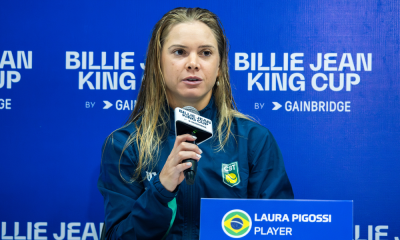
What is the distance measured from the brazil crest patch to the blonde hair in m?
0.07

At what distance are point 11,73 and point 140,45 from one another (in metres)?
0.62

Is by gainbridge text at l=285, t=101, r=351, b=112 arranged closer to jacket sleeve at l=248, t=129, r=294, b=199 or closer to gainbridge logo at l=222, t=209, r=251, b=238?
jacket sleeve at l=248, t=129, r=294, b=199

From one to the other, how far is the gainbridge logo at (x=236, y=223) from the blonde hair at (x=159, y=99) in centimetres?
48

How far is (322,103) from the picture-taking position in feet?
6.14

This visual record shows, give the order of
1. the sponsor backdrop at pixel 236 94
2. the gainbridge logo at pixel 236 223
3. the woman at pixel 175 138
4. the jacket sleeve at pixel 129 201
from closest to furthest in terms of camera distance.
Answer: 1. the gainbridge logo at pixel 236 223
2. the jacket sleeve at pixel 129 201
3. the woman at pixel 175 138
4. the sponsor backdrop at pixel 236 94

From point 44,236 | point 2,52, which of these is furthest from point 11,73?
point 44,236

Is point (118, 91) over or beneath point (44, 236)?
over

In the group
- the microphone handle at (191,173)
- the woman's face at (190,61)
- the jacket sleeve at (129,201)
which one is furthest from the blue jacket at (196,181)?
the microphone handle at (191,173)

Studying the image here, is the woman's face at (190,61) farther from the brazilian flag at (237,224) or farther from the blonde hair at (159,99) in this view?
the brazilian flag at (237,224)

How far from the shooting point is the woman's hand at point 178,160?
0.97 metres

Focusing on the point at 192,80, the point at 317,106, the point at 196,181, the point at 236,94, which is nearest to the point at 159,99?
the point at 192,80

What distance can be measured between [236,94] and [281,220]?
1045 mm

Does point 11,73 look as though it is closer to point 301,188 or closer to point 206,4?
point 206,4

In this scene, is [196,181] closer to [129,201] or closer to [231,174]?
[231,174]
